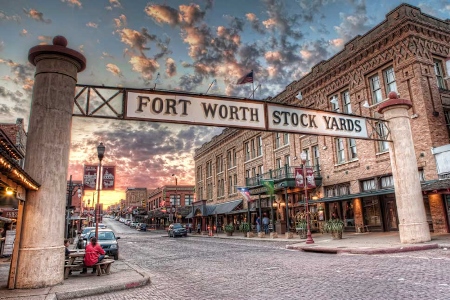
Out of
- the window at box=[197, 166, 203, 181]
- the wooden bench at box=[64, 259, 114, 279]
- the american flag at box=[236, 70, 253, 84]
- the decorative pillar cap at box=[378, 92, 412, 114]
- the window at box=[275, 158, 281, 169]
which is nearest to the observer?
the wooden bench at box=[64, 259, 114, 279]

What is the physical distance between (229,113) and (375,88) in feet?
56.1

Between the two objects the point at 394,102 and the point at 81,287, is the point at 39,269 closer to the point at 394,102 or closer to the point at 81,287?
the point at 81,287

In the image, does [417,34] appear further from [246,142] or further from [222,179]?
[222,179]

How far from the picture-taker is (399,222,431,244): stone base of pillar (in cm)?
1538

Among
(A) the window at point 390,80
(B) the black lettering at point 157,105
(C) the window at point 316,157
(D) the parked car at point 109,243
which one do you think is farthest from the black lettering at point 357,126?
(C) the window at point 316,157

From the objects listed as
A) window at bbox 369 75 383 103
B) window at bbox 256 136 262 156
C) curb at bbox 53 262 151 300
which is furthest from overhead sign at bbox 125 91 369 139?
window at bbox 256 136 262 156

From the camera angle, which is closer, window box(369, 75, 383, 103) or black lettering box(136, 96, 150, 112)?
black lettering box(136, 96, 150, 112)

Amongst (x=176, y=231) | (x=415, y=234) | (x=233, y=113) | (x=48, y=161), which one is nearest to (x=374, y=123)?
(x=415, y=234)

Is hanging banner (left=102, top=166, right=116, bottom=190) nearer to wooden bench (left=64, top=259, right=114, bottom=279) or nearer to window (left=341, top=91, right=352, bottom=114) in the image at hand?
wooden bench (left=64, top=259, right=114, bottom=279)

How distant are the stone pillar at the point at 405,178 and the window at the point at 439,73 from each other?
305 inches

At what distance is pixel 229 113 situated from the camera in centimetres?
1175

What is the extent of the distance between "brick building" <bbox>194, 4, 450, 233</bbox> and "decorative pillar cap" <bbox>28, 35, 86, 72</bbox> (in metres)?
13.9

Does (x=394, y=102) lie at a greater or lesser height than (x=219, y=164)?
lesser

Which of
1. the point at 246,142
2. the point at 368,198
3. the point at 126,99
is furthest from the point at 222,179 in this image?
the point at 126,99
